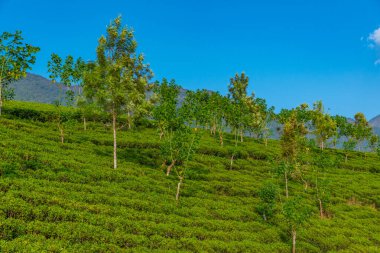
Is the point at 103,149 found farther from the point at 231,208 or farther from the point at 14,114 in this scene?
the point at 14,114

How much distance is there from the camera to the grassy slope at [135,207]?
25312 millimetres

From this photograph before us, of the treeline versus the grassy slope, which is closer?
the grassy slope

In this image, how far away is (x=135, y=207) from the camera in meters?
34.2

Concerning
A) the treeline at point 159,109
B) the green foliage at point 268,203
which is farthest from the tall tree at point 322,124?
the green foliage at point 268,203

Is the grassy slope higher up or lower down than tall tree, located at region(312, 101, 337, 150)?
lower down

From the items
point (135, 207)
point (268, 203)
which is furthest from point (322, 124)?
point (135, 207)

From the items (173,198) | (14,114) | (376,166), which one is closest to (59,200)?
(173,198)

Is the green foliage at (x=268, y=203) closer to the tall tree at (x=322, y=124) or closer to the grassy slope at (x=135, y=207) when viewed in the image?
the grassy slope at (x=135, y=207)

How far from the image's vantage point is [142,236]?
27.3 m

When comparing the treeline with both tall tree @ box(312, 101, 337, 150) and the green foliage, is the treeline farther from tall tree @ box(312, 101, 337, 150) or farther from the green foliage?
tall tree @ box(312, 101, 337, 150)

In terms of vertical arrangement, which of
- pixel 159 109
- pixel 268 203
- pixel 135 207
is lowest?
pixel 268 203

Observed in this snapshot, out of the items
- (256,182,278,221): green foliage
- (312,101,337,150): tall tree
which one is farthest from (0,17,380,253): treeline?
(312,101,337,150): tall tree

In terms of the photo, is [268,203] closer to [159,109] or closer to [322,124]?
[159,109]

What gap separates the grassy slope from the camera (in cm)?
2531
